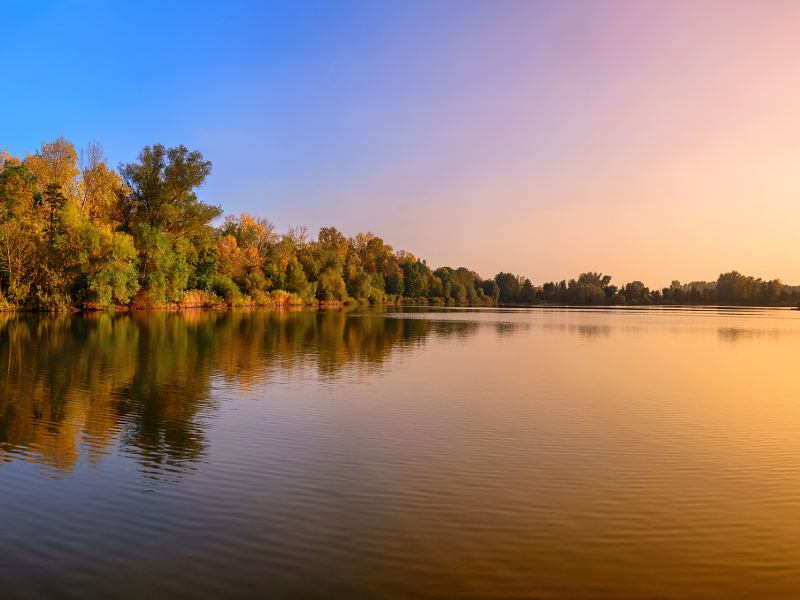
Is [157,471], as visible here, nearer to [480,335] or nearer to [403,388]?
[403,388]

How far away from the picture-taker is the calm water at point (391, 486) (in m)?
5.60

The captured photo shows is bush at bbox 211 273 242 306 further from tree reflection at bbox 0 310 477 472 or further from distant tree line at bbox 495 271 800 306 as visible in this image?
distant tree line at bbox 495 271 800 306

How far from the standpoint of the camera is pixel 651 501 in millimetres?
7883

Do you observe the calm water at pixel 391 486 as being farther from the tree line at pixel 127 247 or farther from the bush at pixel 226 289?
the bush at pixel 226 289

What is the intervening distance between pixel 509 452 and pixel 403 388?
7.05m

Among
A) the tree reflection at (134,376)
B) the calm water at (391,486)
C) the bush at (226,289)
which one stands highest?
the bush at (226,289)

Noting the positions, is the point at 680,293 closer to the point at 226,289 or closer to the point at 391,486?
the point at 226,289

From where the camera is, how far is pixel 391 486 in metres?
8.30

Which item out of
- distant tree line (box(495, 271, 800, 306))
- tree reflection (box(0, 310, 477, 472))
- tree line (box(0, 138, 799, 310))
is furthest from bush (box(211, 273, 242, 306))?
distant tree line (box(495, 271, 800, 306))

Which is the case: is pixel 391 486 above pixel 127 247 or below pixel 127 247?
below

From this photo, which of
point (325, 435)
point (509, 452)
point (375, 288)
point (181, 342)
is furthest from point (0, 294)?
point (375, 288)

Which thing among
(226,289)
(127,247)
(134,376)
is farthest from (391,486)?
(226,289)

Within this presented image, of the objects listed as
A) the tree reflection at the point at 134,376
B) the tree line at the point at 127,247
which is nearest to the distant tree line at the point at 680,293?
the tree line at the point at 127,247

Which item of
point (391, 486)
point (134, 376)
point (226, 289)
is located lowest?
point (391, 486)
